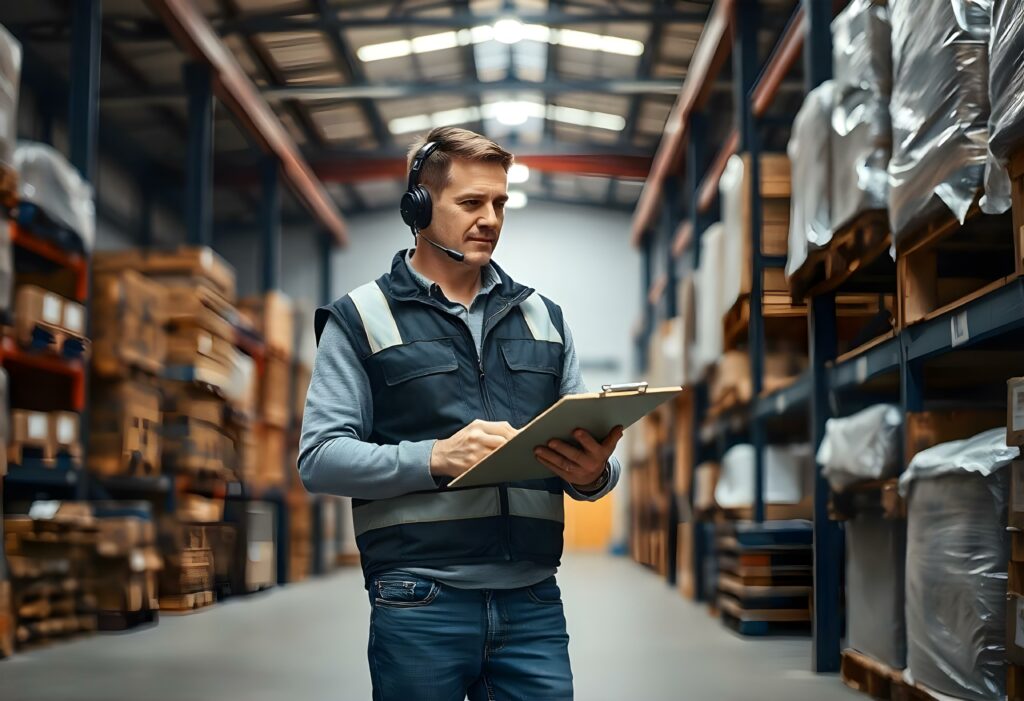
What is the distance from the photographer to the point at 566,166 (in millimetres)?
19922

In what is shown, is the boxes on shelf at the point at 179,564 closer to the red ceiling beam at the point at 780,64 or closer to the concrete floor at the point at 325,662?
the concrete floor at the point at 325,662

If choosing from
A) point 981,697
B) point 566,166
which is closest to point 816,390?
point 981,697

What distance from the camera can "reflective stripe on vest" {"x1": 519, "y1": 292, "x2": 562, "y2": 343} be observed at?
213 cm

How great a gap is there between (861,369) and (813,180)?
0.98 meters

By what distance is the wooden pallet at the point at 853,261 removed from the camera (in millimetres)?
5105

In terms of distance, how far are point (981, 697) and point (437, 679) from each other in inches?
105

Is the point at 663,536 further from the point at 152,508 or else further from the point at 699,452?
the point at 152,508

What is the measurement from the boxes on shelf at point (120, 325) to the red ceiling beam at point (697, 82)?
5507 millimetres

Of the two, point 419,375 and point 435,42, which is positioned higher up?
point 435,42

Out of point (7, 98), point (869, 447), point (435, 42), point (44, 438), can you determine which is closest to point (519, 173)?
point (435, 42)

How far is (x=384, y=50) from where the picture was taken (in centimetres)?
1616

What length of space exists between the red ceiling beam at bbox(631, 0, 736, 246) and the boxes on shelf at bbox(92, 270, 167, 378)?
5507mm

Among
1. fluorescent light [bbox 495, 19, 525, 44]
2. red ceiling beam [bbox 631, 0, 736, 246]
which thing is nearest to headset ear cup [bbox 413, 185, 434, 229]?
red ceiling beam [bbox 631, 0, 736, 246]

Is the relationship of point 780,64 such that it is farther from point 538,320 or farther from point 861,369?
point 538,320
